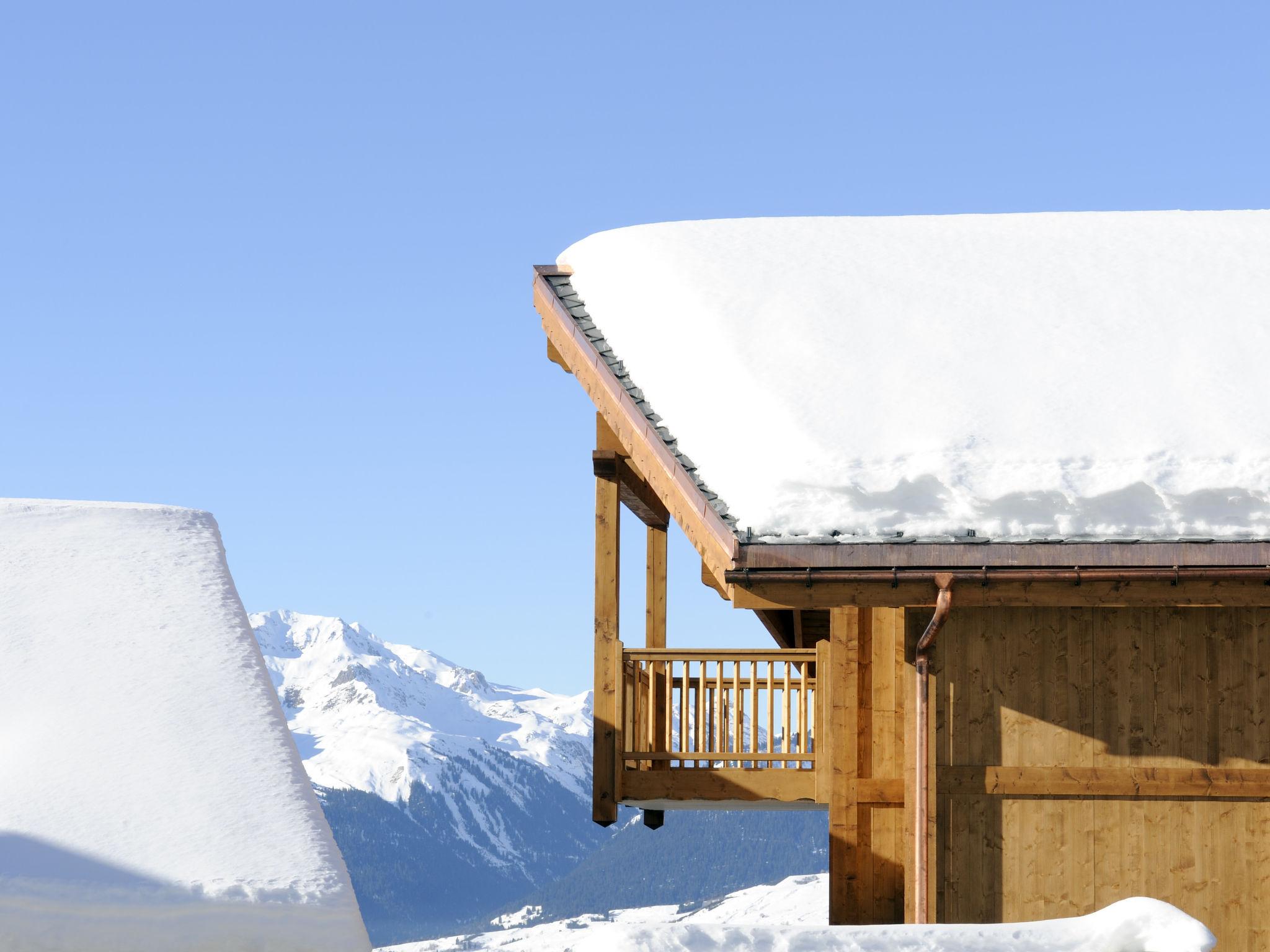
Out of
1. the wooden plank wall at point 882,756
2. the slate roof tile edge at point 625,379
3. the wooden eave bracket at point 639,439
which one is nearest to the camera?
the wooden eave bracket at point 639,439

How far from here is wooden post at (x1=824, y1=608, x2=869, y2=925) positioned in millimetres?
12883

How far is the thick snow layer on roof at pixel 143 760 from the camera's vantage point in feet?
37.9

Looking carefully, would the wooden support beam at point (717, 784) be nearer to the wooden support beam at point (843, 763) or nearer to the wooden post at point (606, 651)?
the wooden post at point (606, 651)

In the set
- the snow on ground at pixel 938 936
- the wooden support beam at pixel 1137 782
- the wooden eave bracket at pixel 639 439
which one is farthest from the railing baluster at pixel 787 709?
the snow on ground at pixel 938 936

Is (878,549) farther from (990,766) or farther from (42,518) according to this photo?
(42,518)

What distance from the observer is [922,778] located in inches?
461

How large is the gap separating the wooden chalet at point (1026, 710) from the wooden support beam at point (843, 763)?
2 cm

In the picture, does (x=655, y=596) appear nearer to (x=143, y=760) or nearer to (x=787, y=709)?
(x=787, y=709)

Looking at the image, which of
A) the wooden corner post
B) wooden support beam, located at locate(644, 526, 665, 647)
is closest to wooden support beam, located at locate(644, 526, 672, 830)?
wooden support beam, located at locate(644, 526, 665, 647)

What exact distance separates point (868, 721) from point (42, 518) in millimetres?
8601

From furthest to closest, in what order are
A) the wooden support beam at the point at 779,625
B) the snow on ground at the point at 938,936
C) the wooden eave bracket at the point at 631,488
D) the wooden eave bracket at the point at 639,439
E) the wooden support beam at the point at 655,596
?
1. the wooden support beam at the point at 779,625
2. the wooden support beam at the point at 655,596
3. the wooden eave bracket at the point at 631,488
4. the wooden eave bracket at the point at 639,439
5. the snow on ground at the point at 938,936

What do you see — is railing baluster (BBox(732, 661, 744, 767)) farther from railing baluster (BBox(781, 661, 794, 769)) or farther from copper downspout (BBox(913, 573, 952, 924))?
copper downspout (BBox(913, 573, 952, 924))

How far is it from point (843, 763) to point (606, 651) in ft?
8.07

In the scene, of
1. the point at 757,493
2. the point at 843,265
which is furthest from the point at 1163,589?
the point at 843,265
